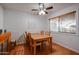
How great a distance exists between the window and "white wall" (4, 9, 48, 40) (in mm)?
136

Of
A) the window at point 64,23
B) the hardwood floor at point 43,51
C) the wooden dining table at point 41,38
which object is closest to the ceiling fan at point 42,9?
the window at point 64,23

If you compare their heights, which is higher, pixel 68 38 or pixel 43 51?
pixel 68 38

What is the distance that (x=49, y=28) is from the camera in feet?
4.56

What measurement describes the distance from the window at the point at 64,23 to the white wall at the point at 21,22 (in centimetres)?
14

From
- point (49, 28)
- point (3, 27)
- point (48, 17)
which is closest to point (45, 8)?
Answer: point (48, 17)

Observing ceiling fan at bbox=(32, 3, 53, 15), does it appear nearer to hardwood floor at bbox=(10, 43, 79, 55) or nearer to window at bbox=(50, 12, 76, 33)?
window at bbox=(50, 12, 76, 33)

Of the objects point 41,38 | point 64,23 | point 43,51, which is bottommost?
point 43,51

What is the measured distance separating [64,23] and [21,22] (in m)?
0.67

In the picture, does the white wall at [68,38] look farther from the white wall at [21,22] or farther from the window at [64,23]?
the white wall at [21,22]

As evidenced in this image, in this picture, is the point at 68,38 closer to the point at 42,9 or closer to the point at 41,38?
the point at 41,38

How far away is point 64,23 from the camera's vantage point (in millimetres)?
1330

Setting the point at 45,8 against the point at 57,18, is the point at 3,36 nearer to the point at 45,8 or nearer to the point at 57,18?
the point at 45,8

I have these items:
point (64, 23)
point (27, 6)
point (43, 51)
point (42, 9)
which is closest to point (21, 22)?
point (27, 6)
